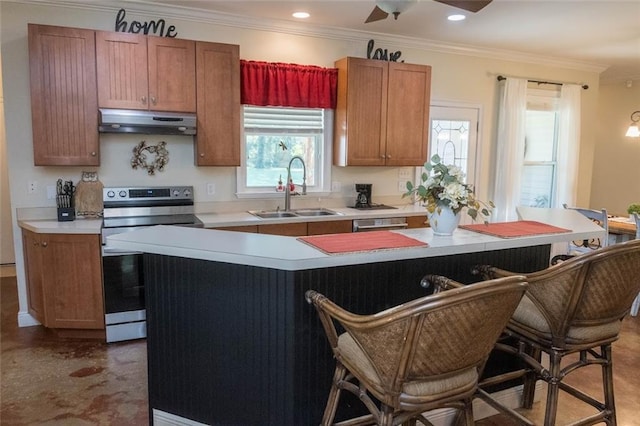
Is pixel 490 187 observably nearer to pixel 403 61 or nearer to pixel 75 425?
pixel 403 61

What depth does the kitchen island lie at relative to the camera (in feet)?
6.21

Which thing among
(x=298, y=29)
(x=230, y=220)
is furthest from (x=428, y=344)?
(x=298, y=29)

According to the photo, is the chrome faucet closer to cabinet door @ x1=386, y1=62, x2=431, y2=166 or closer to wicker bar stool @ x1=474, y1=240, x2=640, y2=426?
cabinet door @ x1=386, y1=62, x2=431, y2=166

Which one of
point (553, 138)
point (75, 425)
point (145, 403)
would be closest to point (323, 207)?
point (145, 403)

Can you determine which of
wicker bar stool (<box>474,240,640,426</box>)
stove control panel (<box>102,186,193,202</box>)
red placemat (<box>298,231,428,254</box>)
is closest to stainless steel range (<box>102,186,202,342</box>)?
stove control panel (<box>102,186,193,202</box>)

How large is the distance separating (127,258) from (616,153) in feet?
22.4

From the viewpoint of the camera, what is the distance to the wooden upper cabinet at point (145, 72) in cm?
350

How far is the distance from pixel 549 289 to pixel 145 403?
7.24ft

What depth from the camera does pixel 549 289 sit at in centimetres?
191

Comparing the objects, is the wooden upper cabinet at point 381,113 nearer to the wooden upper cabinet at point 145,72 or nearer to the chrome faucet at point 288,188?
the chrome faucet at point 288,188

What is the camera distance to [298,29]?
169 inches

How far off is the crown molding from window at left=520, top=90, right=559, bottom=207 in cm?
48

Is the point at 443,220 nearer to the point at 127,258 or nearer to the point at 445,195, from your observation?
the point at 445,195

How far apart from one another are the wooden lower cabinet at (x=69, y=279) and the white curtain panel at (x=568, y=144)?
540 centimetres
